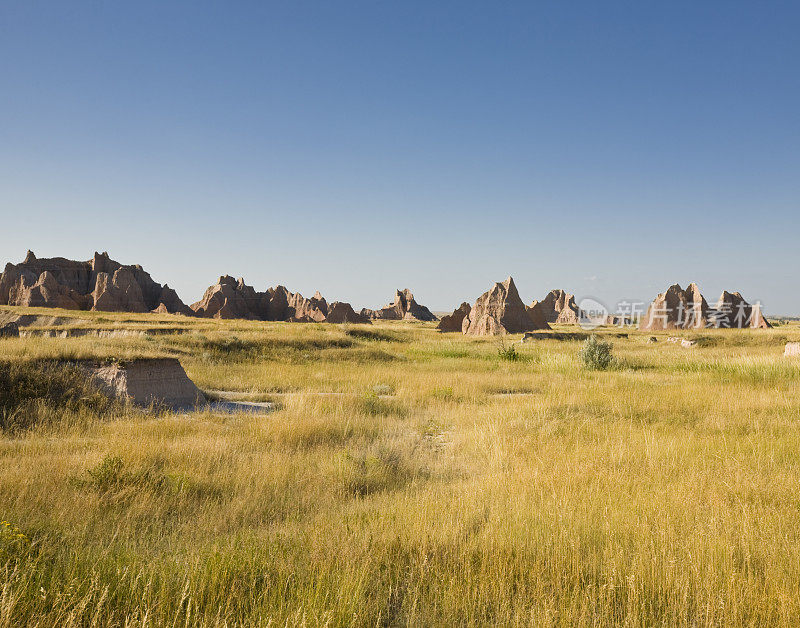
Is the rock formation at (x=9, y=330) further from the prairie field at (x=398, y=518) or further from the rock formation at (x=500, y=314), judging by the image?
the rock formation at (x=500, y=314)

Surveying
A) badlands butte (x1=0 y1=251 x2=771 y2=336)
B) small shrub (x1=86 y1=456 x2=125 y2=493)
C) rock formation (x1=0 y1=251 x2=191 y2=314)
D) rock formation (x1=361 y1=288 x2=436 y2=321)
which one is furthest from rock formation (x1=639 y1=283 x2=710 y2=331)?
rock formation (x1=0 y1=251 x2=191 y2=314)

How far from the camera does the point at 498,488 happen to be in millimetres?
5176

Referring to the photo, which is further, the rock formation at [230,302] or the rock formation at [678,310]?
the rock formation at [230,302]

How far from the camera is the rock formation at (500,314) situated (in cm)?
5497

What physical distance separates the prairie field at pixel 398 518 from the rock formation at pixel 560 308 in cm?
11204

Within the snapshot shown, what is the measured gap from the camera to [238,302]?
8950 cm

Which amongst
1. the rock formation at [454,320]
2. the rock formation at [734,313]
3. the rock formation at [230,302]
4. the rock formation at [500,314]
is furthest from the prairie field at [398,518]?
the rock formation at [230,302]

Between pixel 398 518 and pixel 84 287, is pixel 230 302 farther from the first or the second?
pixel 398 518

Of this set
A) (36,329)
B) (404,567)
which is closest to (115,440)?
(404,567)

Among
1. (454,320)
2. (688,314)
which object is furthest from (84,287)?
(688,314)

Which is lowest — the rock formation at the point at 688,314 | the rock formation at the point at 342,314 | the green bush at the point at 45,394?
the green bush at the point at 45,394

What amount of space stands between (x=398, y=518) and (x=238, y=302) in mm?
91009

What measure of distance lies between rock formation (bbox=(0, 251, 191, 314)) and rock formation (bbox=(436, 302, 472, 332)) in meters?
49.1

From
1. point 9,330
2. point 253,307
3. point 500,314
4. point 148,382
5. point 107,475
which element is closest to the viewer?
point 107,475
